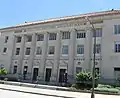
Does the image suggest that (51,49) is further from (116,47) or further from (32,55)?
(116,47)

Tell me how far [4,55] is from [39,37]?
34.4 ft

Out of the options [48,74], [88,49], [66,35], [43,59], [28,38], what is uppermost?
[28,38]

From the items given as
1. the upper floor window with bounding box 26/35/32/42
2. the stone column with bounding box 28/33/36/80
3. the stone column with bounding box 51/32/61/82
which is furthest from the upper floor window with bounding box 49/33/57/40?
the upper floor window with bounding box 26/35/32/42

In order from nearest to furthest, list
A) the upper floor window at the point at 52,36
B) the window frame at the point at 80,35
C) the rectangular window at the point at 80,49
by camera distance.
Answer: the rectangular window at the point at 80,49
the window frame at the point at 80,35
the upper floor window at the point at 52,36

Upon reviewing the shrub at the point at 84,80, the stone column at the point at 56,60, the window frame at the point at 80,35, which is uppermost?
the window frame at the point at 80,35

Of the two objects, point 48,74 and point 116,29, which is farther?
point 48,74

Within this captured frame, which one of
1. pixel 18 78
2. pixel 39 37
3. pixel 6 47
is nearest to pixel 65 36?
pixel 39 37

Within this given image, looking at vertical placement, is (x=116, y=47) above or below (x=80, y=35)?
below

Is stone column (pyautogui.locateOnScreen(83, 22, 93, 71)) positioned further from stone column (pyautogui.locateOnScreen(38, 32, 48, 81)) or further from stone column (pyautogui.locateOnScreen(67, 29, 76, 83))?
stone column (pyautogui.locateOnScreen(38, 32, 48, 81))

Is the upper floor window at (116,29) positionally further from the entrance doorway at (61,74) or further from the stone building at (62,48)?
the entrance doorway at (61,74)

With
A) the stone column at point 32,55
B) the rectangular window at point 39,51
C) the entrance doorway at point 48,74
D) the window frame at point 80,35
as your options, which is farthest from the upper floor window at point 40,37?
the window frame at point 80,35

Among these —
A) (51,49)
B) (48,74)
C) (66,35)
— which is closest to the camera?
(66,35)

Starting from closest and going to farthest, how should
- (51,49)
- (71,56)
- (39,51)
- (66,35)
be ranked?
(71,56), (66,35), (51,49), (39,51)

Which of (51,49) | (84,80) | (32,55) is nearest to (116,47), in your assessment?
(84,80)
